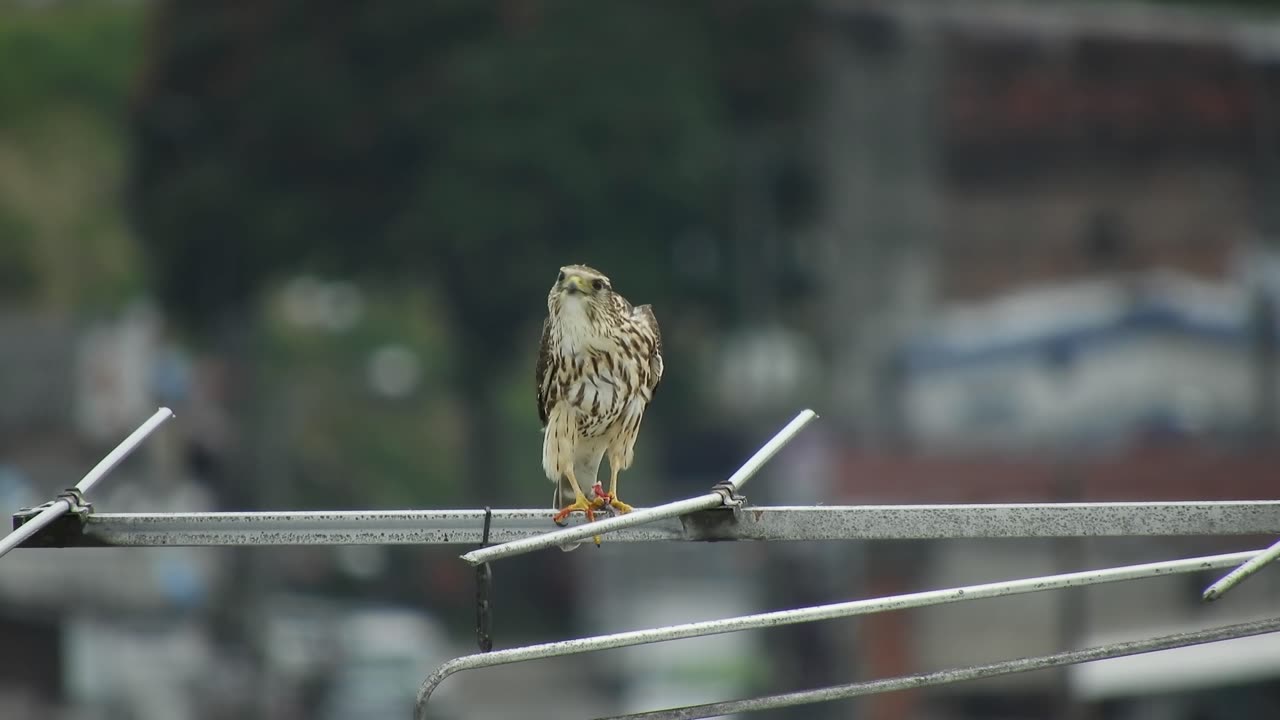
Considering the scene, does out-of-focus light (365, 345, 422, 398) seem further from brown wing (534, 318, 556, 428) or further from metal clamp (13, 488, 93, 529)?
metal clamp (13, 488, 93, 529)

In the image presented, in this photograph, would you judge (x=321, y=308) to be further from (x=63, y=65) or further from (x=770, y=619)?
(x=770, y=619)

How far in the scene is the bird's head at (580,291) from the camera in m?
6.43

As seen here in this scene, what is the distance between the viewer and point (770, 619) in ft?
12.4

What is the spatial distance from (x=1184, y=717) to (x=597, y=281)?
41.5 ft

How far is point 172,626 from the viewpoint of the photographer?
27641 millimetres

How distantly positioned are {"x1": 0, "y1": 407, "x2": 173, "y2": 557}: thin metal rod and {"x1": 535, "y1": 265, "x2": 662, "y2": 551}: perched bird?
2.19m

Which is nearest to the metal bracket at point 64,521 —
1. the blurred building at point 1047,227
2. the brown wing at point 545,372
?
the brown wing at point 545,372

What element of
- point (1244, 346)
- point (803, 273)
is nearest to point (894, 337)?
point (803, 273)

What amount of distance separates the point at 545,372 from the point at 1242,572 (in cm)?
336

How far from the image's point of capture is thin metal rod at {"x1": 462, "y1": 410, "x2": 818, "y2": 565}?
12.2 ft

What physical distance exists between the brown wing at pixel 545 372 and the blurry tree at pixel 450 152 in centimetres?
3033

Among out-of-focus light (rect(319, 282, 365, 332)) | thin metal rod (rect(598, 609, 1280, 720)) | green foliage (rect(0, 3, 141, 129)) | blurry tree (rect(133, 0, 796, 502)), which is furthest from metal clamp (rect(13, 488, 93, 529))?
green foliage (rect(0, 3, 141, 129))

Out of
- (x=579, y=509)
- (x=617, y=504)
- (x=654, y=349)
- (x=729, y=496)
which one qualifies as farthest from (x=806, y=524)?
(x=654, y=349)

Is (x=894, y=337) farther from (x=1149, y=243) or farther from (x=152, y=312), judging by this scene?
(x=152, y=312)
